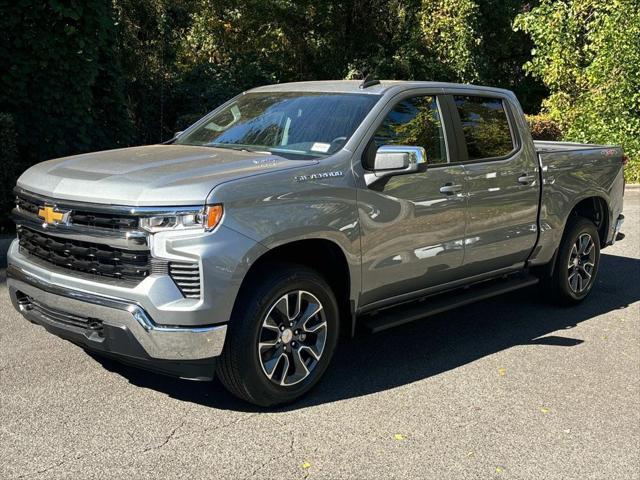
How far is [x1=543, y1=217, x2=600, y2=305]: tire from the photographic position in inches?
256

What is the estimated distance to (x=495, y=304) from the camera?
6.83m

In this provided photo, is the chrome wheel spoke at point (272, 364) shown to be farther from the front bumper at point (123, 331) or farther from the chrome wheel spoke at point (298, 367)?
the front bumper at point (123, 331)

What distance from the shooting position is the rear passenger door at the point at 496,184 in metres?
5.41

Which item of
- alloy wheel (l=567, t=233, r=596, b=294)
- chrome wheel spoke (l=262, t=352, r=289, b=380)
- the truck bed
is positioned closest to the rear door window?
the truck bed

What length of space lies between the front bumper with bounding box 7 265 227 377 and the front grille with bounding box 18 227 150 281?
0.14 metres

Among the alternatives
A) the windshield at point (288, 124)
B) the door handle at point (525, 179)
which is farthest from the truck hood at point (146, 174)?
the door handle at point (525, 179)

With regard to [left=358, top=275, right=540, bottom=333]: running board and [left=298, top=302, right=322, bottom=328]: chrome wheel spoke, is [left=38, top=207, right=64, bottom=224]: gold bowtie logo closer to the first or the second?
[left=298, top=302, right=322, bottom=328]: chrome wheel spoke

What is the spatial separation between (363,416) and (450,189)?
1.81 m

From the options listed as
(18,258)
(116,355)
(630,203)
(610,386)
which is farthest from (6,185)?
(630,203)

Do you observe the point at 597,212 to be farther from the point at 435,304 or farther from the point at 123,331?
the point at 123,331

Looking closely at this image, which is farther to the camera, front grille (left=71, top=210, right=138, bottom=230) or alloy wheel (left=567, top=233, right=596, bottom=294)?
alloy wheel (left=567, top=233, right=596, bottom=294)

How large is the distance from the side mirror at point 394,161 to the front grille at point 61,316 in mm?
1862

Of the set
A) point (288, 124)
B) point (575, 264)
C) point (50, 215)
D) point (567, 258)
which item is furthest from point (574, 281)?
point (50, 215)

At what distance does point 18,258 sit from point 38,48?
5.64 meters
